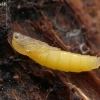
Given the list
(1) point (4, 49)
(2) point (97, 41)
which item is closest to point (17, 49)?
(1) point (4, 49)

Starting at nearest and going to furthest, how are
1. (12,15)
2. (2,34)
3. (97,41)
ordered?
(2,34) → (12,15) → (97,41)

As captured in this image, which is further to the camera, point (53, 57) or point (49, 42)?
point (49, 42)

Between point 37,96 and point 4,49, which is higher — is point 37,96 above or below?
below

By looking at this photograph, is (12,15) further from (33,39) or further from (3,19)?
(33,39)

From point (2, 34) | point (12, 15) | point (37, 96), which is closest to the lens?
point (37, 96)

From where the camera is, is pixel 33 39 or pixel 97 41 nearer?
pixel 33 39
